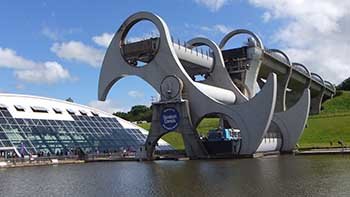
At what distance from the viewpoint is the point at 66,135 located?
45906mm

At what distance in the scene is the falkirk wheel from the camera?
4291 centimetres

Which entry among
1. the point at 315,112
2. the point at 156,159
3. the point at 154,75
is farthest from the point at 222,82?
the point at 315,112

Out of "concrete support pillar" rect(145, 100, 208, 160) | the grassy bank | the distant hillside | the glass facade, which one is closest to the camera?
the glass facade

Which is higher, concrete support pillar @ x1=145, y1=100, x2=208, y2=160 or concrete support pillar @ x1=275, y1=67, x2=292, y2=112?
concrete support pillar @ x1=275, y1=67, x2=292, y2=112

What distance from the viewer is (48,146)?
4281 centimetres

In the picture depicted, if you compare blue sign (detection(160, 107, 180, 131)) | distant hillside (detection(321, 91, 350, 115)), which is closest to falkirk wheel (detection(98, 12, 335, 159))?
blue sign (detection(160, 107, 180, 131))

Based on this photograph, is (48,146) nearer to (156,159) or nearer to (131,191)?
(156,159)

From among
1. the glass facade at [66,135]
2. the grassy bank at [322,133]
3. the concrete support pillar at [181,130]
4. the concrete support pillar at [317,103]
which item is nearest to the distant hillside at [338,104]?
the concrete support pillar at [317,103]

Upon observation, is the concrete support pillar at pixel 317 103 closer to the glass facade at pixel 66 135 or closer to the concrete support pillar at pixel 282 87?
the concrete support pillar at pixel 282 87

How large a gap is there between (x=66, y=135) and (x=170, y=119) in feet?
35.1

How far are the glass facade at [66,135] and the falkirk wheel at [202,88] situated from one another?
416 centimetres

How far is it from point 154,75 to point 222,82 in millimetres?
9687

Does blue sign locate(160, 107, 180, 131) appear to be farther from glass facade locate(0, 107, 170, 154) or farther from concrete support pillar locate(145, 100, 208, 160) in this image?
glass facade locate(0, 107, 170, 154)

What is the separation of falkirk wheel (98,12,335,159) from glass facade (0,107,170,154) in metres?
4.16
